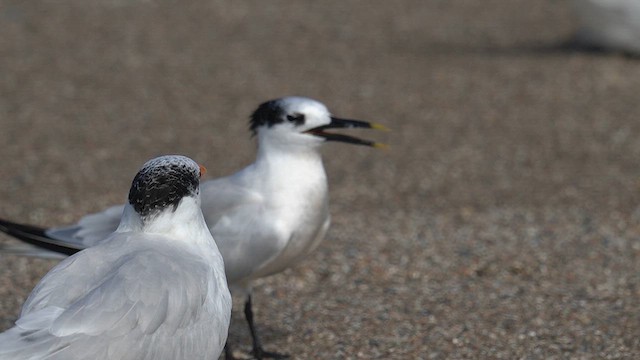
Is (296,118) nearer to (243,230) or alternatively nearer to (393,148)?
(243,230)

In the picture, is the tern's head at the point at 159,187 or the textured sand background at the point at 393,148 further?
the textured sand background at the point at 393,148

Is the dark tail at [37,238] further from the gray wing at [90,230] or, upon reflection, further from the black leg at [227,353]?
the black leg at [227,353]

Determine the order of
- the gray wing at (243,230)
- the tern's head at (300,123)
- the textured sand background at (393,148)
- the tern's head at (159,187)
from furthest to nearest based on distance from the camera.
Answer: the textured sand background at (393,148) < the tern's head at (300,123) < the gray wing at (243,230) < the tern's head at (159,187)

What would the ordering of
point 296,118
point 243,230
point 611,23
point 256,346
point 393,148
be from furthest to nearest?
point 611,23, point 393,148, point 296,118, point 256,346, point 243,230

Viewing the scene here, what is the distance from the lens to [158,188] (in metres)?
3.47

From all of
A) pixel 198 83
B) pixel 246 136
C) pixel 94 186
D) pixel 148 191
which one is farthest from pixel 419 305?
pixel 198 83

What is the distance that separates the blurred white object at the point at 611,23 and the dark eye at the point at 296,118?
18.8ft

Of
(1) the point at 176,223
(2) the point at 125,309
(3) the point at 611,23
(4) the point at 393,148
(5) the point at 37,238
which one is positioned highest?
(3) the point at 611,23

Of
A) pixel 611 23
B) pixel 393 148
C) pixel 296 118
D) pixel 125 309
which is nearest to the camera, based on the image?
pixel 125 309

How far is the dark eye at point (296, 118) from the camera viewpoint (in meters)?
4.67

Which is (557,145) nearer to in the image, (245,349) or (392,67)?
(392,67)

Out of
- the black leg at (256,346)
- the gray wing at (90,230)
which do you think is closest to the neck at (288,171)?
the black leg at (256,346)

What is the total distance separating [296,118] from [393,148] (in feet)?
11.4

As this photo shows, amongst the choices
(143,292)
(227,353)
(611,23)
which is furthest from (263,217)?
(611,23)
